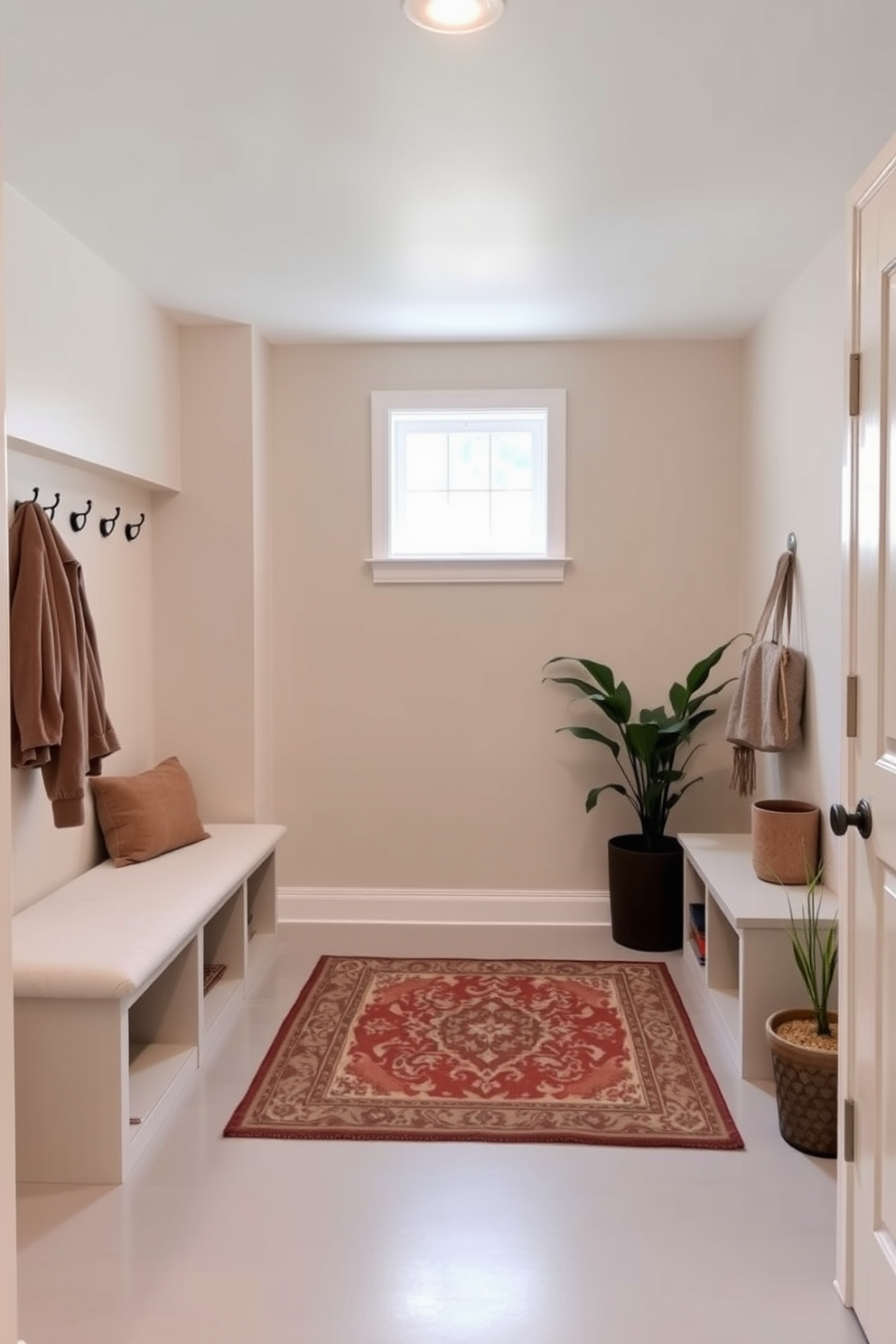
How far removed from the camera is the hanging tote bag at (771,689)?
11.1ft

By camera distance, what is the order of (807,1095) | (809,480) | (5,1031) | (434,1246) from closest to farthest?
1. (5,1031)
2. (434,1246)
3. (807,1095)
4. (809,480)

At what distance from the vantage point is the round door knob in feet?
6.01

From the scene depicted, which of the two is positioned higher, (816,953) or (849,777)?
(849,777)

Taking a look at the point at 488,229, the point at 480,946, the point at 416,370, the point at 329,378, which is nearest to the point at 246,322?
the point at 329,378

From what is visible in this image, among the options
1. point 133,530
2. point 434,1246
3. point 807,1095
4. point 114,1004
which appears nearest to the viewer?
point 434,1246

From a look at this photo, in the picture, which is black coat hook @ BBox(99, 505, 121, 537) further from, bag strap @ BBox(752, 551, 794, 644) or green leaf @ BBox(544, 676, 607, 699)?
bag strap @ BBox(752, 551, 794, 644)

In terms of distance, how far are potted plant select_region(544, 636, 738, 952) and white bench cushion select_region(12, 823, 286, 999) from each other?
1399 mm

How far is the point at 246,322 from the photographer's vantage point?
13.0 ft

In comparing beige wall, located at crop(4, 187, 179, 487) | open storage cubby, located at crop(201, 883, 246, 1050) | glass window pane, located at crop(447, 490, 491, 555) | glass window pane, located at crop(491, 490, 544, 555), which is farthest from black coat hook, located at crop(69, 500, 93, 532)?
glass window pane, located at crop(491, 490, 544, 555)

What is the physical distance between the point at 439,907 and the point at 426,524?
1.65m

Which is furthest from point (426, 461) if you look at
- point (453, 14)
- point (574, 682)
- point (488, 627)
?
point (453, 14)

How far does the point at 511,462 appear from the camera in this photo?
4.40 m

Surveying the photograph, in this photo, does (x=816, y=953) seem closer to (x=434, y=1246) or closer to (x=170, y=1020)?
(x=434, y=1246)

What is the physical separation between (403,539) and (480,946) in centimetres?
173
